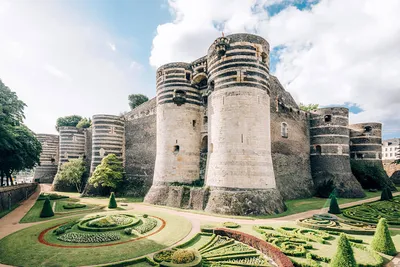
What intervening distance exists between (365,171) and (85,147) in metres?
47.1

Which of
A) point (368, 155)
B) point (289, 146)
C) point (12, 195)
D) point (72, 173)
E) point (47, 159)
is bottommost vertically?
point (12, 195)

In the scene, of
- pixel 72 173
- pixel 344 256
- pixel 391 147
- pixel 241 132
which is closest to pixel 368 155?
pixel 241 132

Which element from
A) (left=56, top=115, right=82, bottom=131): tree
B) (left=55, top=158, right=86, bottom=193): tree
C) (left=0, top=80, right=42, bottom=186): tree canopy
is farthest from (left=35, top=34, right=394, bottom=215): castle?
(left=56, top=115, right=82, bottom=131): tree

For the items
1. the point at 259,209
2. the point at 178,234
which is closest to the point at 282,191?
Answer: the point at 259,209

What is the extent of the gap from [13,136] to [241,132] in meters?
21.8

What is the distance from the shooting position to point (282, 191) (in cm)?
2631

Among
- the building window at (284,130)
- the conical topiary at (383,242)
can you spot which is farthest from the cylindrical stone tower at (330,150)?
the conical topiary at (383,242)

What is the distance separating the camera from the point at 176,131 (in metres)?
27.3

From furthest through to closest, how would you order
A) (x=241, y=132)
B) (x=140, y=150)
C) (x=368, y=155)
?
(x=368, y=155), (x=140, y=150), (x=241, y=132)

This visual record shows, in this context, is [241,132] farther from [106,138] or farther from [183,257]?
[106,138]

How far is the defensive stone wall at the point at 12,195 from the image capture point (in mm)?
→ 23500

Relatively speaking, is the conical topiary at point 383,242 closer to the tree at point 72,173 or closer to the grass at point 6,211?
the grass at point 6,211

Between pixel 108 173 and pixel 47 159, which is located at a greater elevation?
pixel 47 159

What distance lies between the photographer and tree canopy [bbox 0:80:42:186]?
21.8 metres
